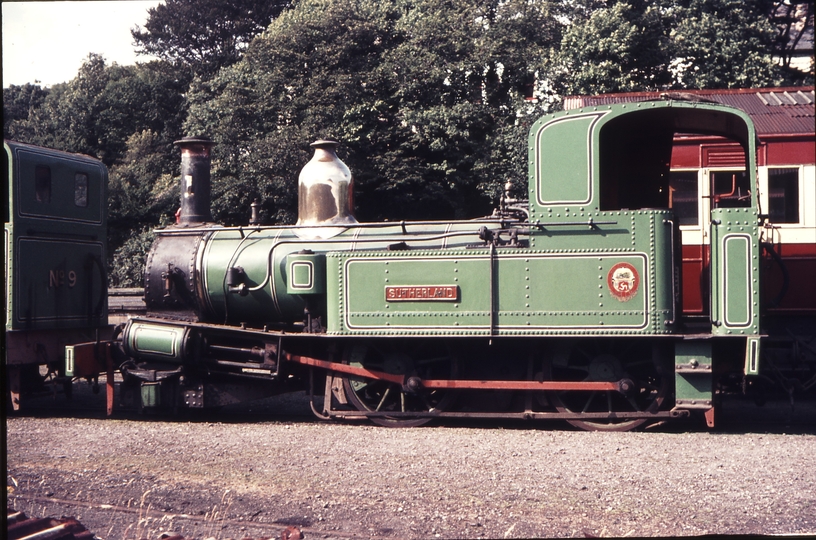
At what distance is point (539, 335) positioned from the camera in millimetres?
6746

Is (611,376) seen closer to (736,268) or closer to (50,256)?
(736,268)

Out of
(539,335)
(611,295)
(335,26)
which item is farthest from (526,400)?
(335,26)

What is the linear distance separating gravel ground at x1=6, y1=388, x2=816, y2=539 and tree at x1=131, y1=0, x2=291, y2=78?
368 cm

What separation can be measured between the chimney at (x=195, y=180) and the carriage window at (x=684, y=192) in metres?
4.83

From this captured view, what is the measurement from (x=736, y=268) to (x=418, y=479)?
3.16 m

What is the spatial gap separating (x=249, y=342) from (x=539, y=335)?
2.94m

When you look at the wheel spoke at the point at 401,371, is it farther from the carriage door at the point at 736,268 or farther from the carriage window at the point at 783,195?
the carriage window at the point at 783,195

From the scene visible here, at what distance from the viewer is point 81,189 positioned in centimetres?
910

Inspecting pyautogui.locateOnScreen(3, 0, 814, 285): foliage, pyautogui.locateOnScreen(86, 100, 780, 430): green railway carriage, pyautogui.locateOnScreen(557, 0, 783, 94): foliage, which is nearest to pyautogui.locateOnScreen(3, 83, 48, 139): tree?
pyautogui.locateOnScreen(3, 0, 814, 285): foliage

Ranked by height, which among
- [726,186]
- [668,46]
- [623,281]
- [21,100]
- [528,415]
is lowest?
[528,415]

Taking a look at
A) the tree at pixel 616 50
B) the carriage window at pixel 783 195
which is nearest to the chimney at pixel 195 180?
the tree at pixel 616 50

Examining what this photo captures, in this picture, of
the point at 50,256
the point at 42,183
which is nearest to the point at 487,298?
the point at 50,256

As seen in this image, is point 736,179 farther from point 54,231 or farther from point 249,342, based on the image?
point 54,231

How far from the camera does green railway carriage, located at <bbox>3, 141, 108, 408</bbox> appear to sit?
8.18 metres
